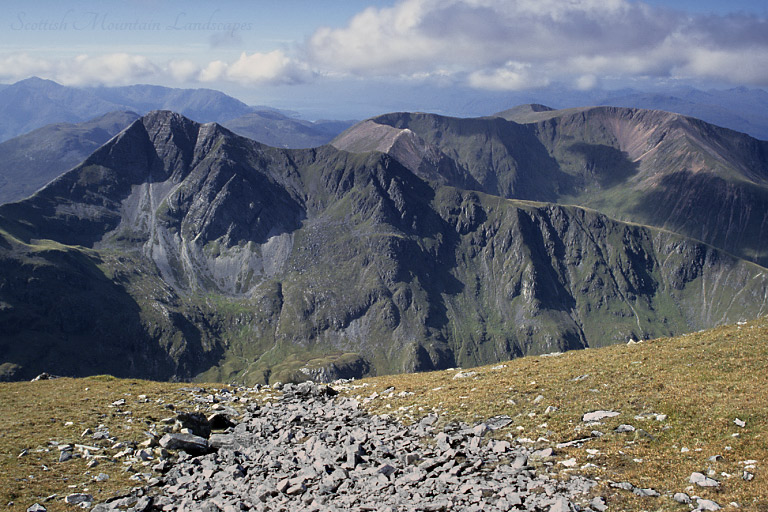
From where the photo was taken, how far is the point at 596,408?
26.9 meters

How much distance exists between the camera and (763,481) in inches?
700

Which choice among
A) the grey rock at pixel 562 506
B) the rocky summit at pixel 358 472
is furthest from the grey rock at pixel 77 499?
the grey rock at pixel 562 506

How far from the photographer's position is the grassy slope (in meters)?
20.0

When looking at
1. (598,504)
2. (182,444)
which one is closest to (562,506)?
(598,504)

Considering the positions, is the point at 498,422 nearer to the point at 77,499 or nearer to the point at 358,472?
the point at 358,472

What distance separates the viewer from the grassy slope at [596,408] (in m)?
20.0

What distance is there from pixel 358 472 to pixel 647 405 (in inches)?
648

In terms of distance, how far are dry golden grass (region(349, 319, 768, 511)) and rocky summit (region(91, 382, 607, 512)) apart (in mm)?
1970

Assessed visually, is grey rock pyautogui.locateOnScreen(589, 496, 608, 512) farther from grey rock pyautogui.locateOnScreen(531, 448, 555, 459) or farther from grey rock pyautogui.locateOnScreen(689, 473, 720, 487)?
grey rock pyautogui.locateOnScreen(531, 448, 555, 459)

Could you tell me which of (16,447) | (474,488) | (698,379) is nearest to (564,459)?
(474,488)

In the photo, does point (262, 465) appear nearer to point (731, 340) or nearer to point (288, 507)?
point (288, 507)

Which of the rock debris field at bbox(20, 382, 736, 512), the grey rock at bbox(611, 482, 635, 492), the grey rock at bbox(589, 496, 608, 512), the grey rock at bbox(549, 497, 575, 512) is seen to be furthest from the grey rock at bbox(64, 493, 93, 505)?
the grey rock at bbox(611, 482, 635, 492)

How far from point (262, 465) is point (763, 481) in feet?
78.2

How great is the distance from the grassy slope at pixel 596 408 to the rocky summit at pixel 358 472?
1702 millimetres
